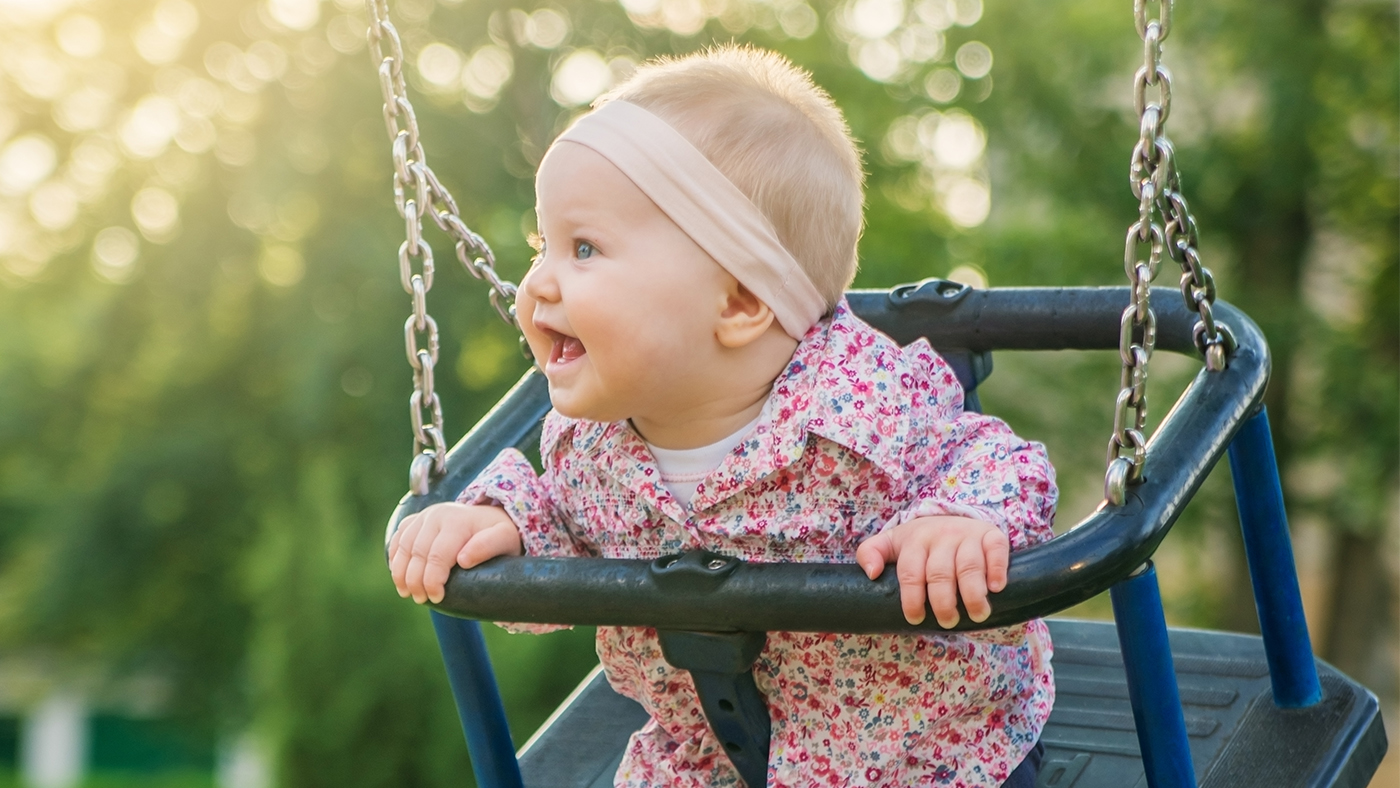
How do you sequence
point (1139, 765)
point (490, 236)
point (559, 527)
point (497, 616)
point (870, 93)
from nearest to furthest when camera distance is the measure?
point (497, 616) → point (559, 527) → point (1139, 765) → point (490, 236) → point (870, 93)

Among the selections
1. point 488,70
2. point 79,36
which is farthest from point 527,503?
point 79,36

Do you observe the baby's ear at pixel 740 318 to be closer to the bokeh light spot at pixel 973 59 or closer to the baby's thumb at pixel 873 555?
the baby's thumb at pixel 873 555

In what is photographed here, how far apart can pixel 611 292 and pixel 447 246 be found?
4547 millimetres

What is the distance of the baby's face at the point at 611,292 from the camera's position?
4.12ft

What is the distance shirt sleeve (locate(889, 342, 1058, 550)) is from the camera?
1160mm

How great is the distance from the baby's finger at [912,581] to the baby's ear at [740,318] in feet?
1.00

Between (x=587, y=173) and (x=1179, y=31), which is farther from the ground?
(x=587, y=173)

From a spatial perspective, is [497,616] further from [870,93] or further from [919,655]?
[870,93]

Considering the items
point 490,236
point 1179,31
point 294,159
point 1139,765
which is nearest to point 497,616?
point 1139,765

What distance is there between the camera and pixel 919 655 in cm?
129

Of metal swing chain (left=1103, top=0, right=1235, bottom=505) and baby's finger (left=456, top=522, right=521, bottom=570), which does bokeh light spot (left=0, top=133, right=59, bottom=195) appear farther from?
metal swing chain (left=1103, top=0, right=1235, bottom=505)

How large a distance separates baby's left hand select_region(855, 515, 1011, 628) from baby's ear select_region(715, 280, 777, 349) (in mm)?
277

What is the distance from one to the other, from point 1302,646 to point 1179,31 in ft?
14.9

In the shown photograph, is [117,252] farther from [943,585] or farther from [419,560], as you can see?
[943,585]
